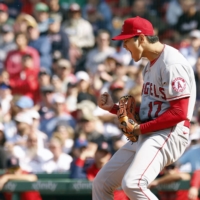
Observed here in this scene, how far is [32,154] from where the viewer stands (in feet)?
28.8

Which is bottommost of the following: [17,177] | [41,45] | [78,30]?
[17,177]

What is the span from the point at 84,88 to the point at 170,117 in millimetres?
5143

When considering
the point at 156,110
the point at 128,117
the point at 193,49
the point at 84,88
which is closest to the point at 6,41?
the point at 84,88

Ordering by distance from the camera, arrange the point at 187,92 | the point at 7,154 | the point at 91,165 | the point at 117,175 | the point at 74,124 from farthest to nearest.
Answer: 1. the point at 74,124
2. the point at 7,154
3. the point at 91,165
4. the point at 117,175
5. the point at 187,92

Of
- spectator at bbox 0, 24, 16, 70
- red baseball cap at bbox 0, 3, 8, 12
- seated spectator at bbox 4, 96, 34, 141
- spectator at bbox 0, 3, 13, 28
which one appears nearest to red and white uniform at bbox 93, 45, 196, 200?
seated spectator at bbox 4, 96, 34, 141

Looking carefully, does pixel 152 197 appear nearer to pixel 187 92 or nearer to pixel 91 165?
pixel 187 92

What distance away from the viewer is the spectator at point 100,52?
10977mm

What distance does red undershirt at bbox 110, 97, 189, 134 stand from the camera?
16.4 ft

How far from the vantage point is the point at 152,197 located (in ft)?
16.5

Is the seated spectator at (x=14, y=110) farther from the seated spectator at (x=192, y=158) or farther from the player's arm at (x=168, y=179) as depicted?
the player's arm at (x=168, y=179)

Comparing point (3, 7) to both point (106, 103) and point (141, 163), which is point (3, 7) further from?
point (141, 163)

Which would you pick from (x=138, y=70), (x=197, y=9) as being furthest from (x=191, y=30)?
(x=138, y=70)

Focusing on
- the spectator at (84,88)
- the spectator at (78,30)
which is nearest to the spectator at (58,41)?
the spectator at (78,30)

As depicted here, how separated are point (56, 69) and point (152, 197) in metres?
6.00
